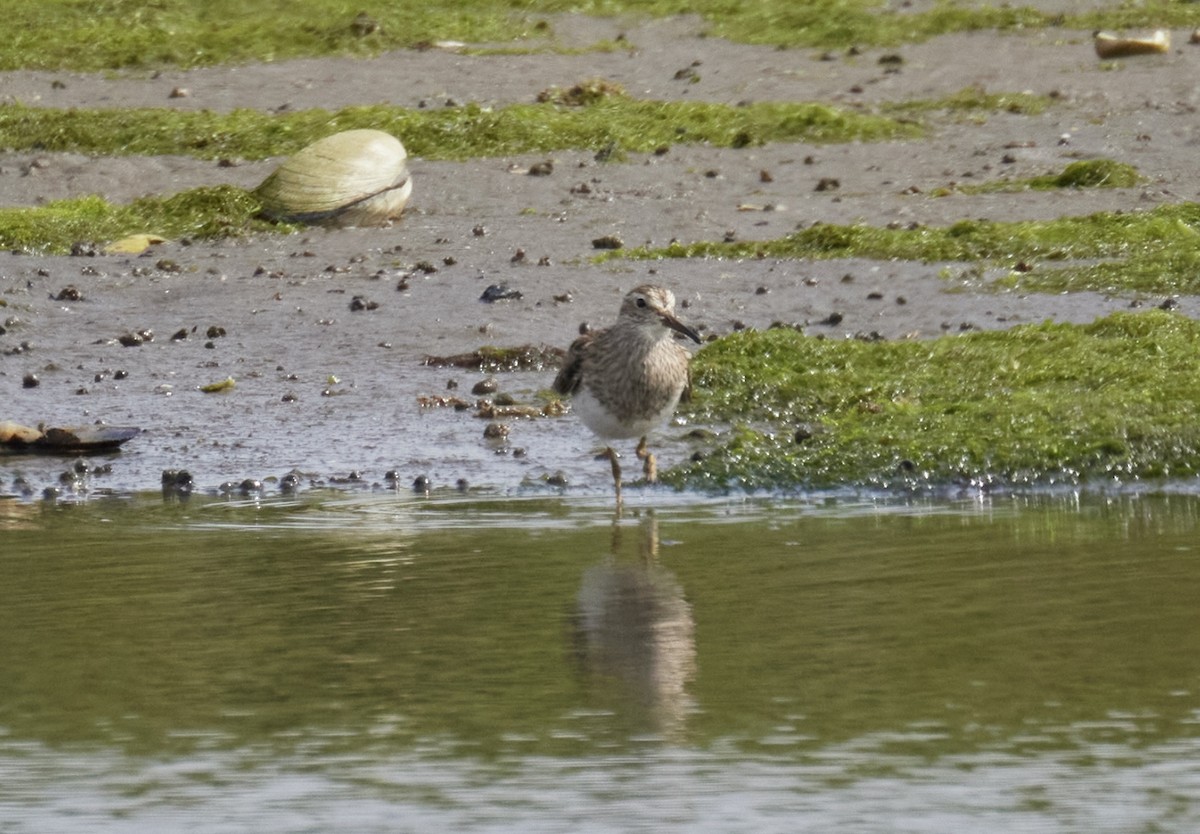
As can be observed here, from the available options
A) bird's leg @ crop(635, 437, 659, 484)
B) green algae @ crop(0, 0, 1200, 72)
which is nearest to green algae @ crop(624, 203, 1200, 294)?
bird's leg @ crop(635, 437, 659, 484)

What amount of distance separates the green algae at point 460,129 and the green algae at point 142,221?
6.83ft

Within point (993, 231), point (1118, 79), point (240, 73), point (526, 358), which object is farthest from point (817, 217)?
point (240, 73)

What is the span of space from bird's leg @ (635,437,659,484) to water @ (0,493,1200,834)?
1.39 ft

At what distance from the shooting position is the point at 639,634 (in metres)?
7.61

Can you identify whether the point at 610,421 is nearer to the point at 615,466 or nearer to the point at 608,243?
the point at 615,466

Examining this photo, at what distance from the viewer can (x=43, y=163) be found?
19125 millimetres

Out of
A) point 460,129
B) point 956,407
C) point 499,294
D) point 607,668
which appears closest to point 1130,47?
point 460,129

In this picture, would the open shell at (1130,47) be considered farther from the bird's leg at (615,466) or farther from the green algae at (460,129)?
the bird's leg at (615,466)

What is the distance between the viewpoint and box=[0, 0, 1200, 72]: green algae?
77.3 ft

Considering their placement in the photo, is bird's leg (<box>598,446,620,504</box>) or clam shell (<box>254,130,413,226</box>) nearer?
bird's leg (<box>598,446,620,504</box>)

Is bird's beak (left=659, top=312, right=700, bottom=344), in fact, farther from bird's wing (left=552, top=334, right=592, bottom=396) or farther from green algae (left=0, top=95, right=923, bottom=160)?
green algae (left=0, top=95, right=923, bottom=160)

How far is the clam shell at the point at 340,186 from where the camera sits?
16625 millimetres

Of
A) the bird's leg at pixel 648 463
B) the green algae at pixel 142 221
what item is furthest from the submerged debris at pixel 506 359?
the green algae at pixel 142 221

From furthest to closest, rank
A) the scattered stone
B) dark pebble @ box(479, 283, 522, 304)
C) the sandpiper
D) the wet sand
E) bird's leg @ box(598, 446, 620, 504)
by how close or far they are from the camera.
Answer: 1. the scattered stone
2. dark pebble @ box(479, 283, 522, 304)
3. the wet sand
4. the sandpiper
5. bird's leg @ box(598, 446, 620, 504)
